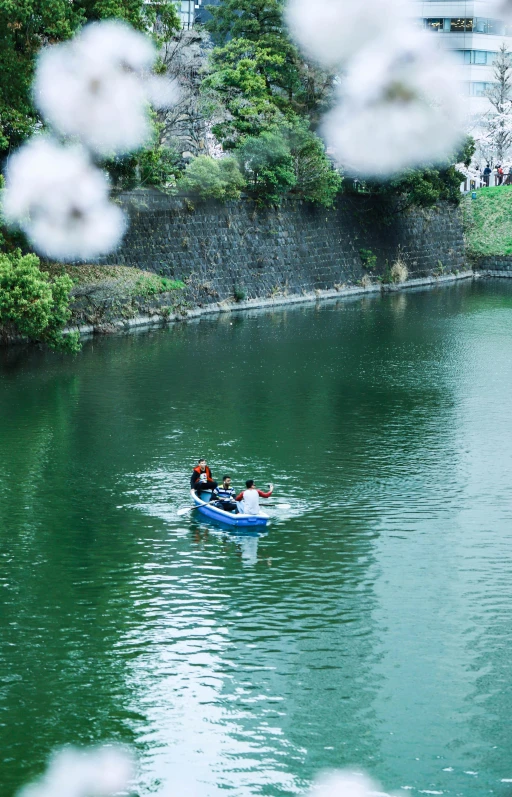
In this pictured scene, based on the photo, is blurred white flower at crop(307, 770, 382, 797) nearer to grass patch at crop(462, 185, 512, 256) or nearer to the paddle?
the paddle

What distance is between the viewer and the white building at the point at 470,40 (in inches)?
1907

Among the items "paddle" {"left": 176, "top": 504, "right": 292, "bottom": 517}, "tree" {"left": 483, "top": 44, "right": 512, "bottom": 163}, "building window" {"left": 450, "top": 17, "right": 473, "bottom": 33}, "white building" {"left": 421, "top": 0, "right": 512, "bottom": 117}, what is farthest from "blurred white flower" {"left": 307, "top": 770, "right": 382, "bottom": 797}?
"tree" {"left": 483, "top": 44, "right": 512, "bottom": 163}

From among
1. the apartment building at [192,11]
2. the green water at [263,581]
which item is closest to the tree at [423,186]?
the green water at [263,581]

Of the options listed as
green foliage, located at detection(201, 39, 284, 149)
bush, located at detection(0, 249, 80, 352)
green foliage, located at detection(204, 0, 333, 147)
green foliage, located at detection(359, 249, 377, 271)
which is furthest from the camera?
green foliage, located at detection(359, 249, 377, 271)

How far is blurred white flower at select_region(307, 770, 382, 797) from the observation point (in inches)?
579

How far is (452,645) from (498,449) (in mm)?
11826

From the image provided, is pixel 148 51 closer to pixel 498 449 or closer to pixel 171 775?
pixel 498 449

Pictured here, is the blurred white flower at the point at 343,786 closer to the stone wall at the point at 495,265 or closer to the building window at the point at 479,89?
the stone wall at the point at 495,265

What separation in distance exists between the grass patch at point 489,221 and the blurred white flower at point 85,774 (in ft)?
203

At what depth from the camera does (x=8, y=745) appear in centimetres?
1581

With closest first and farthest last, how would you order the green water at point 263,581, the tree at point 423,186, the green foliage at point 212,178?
1. the green water at point 263,581
2. the green foliage at point 212,178
3. the tree at point 423,186

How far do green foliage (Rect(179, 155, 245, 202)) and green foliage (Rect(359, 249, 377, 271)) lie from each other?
11474 mm

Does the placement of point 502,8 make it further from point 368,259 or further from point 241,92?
point 368,259

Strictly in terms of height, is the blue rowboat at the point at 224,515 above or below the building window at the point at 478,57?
below
